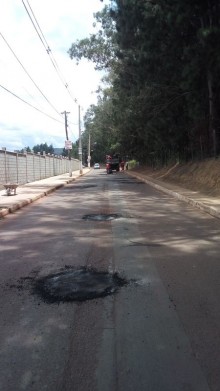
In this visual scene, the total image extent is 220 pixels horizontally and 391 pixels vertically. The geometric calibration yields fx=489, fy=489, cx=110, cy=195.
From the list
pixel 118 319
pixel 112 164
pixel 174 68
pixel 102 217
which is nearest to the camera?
pixel 118 319

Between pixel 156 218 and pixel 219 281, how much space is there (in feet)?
22.9

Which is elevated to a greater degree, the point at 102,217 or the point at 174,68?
the point at 174,68

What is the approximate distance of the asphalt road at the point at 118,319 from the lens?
12.5 feet

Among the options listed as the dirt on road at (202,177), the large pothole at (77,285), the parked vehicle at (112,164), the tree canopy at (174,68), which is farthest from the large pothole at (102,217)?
the parked vehicle at (112,164)

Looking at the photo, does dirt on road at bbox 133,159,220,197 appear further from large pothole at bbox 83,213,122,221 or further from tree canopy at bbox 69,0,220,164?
large pothole at bbox 83,213,122,221

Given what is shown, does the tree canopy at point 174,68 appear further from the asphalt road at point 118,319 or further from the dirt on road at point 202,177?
the asphalt road at point 118,319

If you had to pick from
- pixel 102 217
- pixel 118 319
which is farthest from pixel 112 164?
pixel 118 319

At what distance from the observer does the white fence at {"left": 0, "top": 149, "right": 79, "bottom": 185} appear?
27.3 m

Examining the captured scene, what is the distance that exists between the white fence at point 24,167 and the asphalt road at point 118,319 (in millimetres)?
17506

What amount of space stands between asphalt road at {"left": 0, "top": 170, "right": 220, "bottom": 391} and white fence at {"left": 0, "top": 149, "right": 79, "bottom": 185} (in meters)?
17.5

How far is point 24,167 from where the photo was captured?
34375mm

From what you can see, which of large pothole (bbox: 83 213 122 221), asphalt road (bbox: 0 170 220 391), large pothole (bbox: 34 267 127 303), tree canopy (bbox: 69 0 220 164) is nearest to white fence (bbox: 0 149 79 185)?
tree canopy (bbox: 69 0 220 164)

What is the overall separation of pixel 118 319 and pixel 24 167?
30.1 metres

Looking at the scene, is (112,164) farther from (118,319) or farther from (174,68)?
(118,319)
